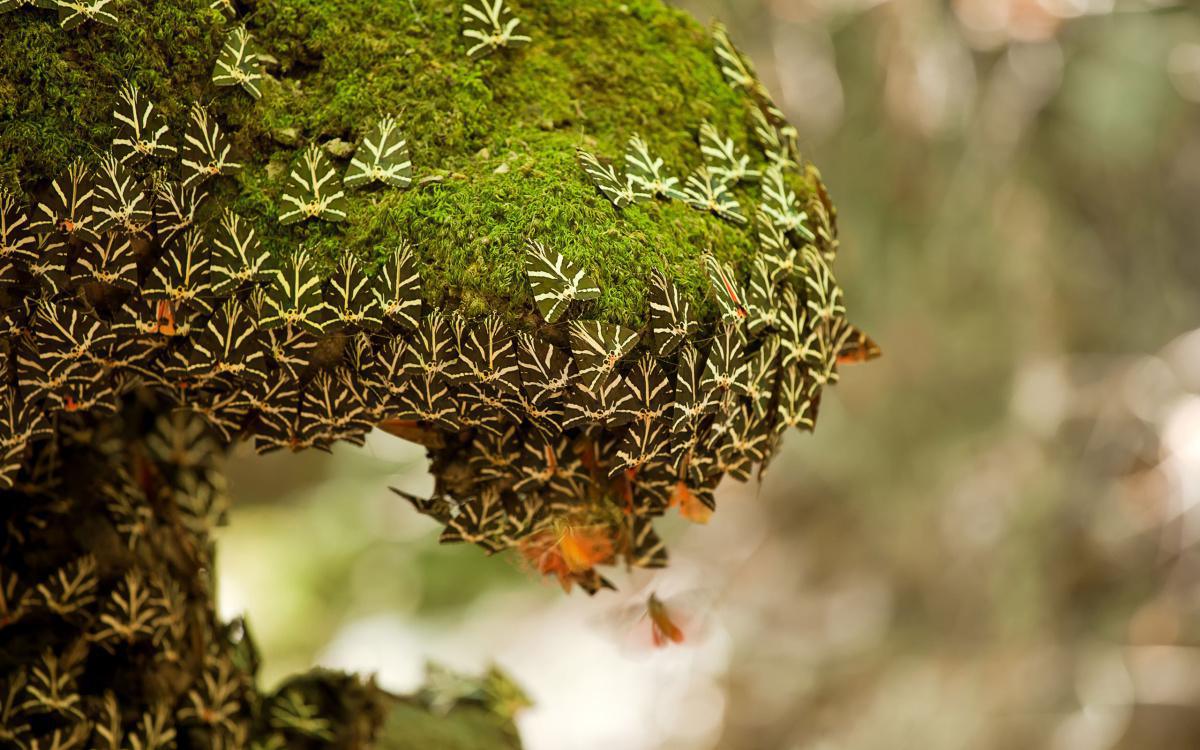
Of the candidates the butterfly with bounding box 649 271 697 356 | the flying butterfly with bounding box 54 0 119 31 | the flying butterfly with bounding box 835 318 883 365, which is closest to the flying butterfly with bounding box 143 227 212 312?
the flying butterfly with bounding box 54 0 119 31

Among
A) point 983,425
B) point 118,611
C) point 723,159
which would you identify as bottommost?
point 118,611

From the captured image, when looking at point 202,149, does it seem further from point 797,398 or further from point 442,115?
point 797,398

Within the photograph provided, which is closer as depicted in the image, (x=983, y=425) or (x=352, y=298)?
(x=352, y=298)

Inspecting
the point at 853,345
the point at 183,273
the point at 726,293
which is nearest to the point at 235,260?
the point at 183,273

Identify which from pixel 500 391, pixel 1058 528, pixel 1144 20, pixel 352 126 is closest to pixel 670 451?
pixel 500 391

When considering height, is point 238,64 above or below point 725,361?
above

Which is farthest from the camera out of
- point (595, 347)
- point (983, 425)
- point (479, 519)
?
point (983, 425)

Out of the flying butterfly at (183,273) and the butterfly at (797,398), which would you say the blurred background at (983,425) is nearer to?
the butterfly at (797,398)

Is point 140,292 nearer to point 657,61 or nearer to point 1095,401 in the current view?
point 657,61
